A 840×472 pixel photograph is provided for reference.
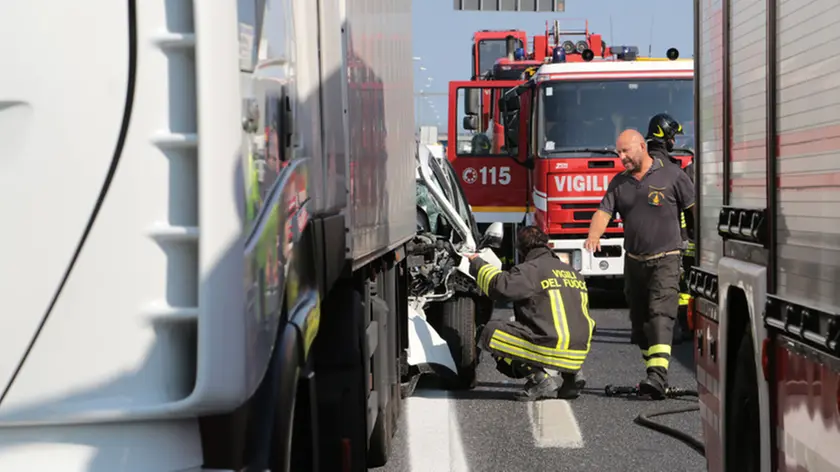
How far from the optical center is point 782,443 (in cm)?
392

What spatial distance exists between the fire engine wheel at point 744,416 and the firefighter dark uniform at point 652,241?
5317mm

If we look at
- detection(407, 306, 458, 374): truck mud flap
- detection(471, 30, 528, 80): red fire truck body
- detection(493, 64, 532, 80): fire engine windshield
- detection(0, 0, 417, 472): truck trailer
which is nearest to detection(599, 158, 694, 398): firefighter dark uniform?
detection(407, 306, 458, 374): truck mud flap

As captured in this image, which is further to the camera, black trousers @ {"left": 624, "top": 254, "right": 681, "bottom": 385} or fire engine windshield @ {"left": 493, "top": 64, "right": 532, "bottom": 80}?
→ fire engine windshield @ {"left": 493, "top": 64, "right": 532, "bottom": 80}

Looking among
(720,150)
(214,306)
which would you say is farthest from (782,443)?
(214,306)

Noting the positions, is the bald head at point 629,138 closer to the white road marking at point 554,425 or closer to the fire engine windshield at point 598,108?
the white road marking at point 554,425

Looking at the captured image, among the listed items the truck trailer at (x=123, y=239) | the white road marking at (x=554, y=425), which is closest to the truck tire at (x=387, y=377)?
the white road marking at (x=554, y=425)

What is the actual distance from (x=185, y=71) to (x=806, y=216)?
1.65 metres

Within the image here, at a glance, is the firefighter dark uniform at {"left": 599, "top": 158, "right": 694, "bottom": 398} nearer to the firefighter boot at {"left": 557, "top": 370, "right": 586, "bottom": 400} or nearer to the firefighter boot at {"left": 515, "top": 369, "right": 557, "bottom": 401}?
the firefighter boot at {"left": 557, "top": 370, "right": 586, "bottom": 400}

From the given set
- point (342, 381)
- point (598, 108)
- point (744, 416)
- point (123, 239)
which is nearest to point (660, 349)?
point (342, 381)

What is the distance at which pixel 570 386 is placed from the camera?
385 inches

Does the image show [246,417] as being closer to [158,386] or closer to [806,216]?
[158,386]

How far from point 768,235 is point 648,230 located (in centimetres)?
636

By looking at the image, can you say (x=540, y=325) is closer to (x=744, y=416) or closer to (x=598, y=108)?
(x=744, y=416)

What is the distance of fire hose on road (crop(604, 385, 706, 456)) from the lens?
8.14 m
